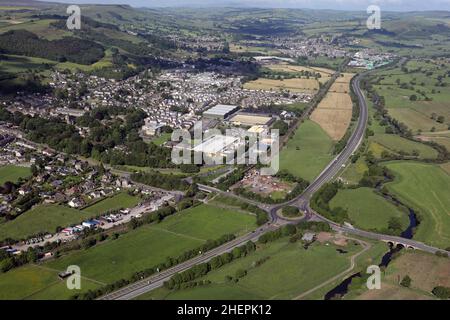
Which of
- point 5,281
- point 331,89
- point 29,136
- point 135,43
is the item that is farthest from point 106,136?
point 135,43

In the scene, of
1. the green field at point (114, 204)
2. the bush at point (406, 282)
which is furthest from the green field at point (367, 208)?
the green field at point (114, 204)

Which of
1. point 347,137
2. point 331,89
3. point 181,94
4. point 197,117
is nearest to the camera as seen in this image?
point 347,137

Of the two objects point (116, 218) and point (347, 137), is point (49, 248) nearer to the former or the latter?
point (116, 218)

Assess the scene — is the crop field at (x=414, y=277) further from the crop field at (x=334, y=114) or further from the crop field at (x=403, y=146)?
the crop field at (x=334, y=114)

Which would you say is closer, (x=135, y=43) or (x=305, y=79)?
(x=305, y=79)

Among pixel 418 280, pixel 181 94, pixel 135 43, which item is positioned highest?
pixel 135 43

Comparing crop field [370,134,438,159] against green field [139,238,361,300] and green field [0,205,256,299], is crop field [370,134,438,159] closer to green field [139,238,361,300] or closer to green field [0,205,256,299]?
green field [139,238,361,300]

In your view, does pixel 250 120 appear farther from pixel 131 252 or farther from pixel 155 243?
pixel 131 252
